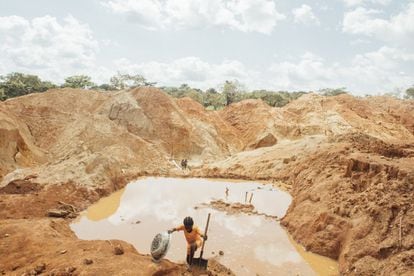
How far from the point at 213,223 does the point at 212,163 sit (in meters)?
9.10

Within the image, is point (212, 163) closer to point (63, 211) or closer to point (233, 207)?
point (233, 207)

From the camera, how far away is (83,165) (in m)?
14.5

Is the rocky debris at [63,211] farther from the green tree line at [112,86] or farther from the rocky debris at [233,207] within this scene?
the green tree line at [112,86]

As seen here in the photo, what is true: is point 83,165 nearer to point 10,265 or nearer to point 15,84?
point 10,265

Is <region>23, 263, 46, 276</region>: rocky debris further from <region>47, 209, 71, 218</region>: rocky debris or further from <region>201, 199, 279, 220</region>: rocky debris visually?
<region>201, 199, 279, 220</region>: rocky debris

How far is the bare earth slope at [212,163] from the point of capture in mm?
7828

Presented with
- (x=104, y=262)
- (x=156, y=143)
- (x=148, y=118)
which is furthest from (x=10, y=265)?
(x=148, y=118)

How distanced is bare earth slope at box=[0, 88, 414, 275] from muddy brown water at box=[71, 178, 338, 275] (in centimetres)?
56

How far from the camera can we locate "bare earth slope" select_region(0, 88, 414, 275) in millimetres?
7828

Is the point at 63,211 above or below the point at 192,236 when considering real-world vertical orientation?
below

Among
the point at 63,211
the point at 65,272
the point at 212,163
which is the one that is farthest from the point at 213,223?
the point at 212,163

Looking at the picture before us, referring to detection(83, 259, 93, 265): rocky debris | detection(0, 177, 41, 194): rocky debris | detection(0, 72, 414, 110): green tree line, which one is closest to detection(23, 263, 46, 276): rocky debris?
detection(83, 259, 93, 265): rocky debris

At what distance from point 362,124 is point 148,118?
645 inches

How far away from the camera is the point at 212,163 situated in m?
20.2
